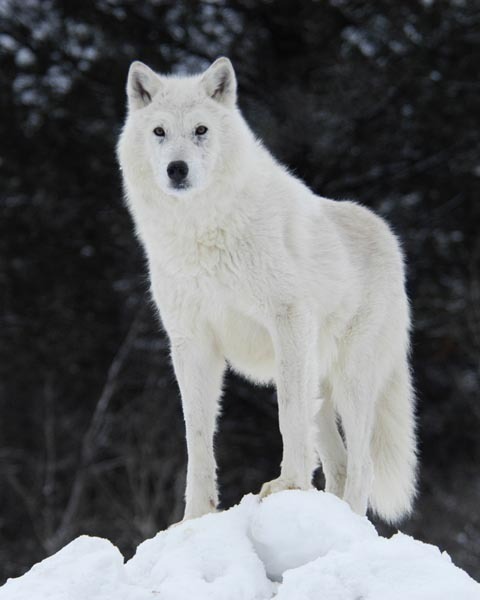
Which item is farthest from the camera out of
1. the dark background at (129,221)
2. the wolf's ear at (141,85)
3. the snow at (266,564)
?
the dark background at (129,221)

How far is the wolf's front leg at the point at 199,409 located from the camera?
4688 millimetres

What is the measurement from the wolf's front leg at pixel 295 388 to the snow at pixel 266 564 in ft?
1.75

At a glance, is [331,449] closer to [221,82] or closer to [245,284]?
[245,284]

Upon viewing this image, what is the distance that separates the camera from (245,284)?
14.9 ft

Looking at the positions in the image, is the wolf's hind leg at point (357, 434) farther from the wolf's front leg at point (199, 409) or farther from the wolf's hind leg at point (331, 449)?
the wolf's front leg at point (199, 409)

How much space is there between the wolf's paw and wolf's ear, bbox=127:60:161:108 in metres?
1.95

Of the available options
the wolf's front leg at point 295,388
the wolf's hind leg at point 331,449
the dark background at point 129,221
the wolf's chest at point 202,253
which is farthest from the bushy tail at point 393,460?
the dark background at point 129,221

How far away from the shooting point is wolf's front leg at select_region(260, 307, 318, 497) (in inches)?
176

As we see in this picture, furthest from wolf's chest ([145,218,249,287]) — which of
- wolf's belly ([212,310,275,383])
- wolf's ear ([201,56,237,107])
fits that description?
wolf's ear ([201,56,237,107])

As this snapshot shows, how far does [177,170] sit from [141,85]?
0.69 meters

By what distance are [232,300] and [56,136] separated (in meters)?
9.92

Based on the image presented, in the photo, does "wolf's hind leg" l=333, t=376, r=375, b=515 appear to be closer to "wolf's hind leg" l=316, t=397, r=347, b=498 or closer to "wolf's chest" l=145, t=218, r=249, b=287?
"wolf's hind leg" l=316, t=397, r=347, b=498

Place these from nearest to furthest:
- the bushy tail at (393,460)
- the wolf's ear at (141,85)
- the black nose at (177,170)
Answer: the black nose at (177,170)
the wolf's ear at (141,85)
the bushy tail at (393,460)

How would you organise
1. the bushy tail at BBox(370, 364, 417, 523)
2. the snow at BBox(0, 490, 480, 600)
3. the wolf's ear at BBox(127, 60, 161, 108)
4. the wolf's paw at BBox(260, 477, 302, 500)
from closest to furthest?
the snow at BBox(0, 490, 480, 600), the wolf's paw at BBox(260, 477, 302, 500), the wolf's ear at BBox(127, 60, 161, 108), the bushy tail at BBox(370, 364, 417, 523)
